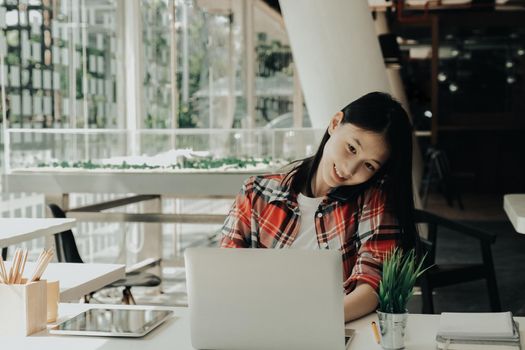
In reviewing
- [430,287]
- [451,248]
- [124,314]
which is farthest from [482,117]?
[124,314]

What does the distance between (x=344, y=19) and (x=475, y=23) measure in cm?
930

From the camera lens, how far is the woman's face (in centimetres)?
261

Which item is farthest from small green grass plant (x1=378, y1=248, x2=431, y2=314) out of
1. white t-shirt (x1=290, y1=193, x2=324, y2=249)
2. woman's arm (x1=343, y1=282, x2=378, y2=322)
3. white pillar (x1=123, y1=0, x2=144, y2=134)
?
white pillar (x1=123, y1=0, x2=144, y2=134)

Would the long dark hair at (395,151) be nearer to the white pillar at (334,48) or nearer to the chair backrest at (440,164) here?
the white pillar at (334,48)

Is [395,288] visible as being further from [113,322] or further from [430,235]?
[430,235]

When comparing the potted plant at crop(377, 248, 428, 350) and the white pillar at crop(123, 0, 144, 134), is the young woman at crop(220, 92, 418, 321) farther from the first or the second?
the white pillar at crop(123, 0, 144, 134)

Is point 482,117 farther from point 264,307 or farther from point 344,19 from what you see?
point 264,307

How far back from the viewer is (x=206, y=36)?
8.33 m

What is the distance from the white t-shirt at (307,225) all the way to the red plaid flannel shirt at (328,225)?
0.7 inches

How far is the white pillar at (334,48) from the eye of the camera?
5.60m

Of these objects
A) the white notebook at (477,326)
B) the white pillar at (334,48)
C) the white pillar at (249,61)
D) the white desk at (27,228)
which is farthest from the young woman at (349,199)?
the white pillar at (249,61)

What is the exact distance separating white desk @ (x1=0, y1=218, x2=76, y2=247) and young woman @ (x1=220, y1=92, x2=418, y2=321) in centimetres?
152

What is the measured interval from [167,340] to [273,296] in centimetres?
37

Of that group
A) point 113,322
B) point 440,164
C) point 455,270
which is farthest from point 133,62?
point 113,322
